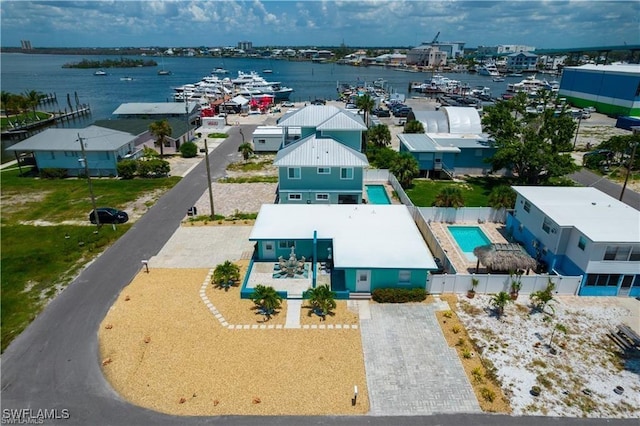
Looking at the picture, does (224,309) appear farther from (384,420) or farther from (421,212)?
(421,212)

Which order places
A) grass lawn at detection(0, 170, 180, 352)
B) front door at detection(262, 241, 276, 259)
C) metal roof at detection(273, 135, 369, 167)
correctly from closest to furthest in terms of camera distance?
grass lawn at detection(0, 170, 180, 352) → front door at detection(262, 241, 276, 259) → metal roof at detection(273, 135, 369, 167)

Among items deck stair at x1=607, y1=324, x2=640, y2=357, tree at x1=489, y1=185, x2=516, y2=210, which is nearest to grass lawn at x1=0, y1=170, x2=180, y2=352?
tree at x1=489, y1=185, x2=516, y2=210

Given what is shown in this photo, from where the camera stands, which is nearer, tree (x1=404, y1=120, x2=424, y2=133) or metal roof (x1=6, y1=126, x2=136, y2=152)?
metal roof (x1=6, y1=126, x2=136, y2=152)

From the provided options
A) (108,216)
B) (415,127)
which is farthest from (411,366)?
(415,127)

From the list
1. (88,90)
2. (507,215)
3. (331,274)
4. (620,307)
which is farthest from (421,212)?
(88,90)

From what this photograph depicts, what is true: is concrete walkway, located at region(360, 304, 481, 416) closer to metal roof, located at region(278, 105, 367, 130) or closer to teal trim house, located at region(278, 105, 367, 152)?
teal trim house, located at region(278, 105, 367, 152)

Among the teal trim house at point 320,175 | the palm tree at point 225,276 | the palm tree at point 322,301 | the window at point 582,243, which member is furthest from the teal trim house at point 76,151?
the window at point 582,243

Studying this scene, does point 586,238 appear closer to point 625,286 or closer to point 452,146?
point 625,286
